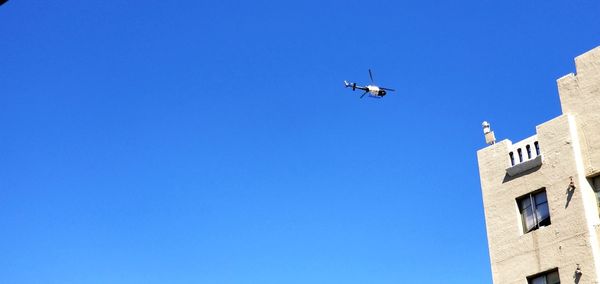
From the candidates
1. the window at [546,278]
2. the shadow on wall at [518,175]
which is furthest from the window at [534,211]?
the window at [546,278]

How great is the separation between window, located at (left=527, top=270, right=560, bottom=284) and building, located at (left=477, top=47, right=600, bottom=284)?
35 mm

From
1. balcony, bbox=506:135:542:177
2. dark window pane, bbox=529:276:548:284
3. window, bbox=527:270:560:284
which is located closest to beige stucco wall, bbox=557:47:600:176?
balcony, bbox=506:135:542:177

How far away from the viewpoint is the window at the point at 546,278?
29.8 metres

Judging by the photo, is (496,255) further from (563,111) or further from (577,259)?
(563,111)

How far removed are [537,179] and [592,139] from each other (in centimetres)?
251

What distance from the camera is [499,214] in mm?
32312

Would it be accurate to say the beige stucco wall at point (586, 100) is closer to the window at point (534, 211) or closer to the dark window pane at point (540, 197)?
the dark window pane at point (540, 197)

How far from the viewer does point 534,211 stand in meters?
31.2

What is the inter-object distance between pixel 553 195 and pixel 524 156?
7.45ft

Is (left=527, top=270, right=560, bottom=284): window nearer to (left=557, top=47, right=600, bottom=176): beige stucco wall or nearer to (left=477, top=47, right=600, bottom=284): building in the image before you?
(left=477, top=47, right=600, bottom=284): building

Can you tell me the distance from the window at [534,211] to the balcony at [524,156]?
110 cm

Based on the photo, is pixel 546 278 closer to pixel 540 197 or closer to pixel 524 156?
pixel 540 197

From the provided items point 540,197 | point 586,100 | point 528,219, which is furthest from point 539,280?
point 586,100

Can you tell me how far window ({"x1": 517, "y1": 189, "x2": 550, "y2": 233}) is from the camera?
30875 millimetres
